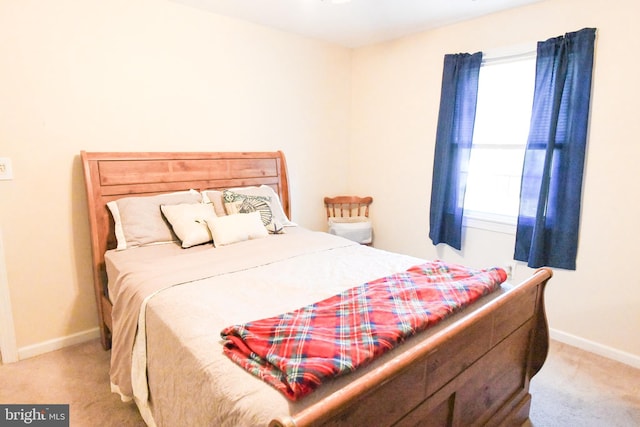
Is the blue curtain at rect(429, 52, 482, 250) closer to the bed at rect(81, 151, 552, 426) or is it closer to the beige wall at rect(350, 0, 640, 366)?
the beige wall at rect(350, 0, 640, 366)

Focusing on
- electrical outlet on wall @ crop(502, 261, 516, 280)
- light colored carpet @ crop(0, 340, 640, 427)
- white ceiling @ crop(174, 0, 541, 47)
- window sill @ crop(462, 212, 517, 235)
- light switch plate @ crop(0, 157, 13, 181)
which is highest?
white ceiling @ crop(174, 0, 541, 47)

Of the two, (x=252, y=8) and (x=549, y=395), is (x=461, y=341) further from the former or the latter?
(x=252, y=8)

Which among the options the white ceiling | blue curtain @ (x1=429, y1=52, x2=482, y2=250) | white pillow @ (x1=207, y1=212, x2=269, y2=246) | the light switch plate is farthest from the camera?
blue curtain @ (x1=429, y1=52, x2=482, y2=250)

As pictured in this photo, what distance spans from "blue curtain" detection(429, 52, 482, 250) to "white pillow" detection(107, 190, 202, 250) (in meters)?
2.17

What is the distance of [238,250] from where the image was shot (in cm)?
227

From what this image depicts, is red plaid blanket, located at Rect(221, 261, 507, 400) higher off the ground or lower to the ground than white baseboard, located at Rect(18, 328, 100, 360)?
higher

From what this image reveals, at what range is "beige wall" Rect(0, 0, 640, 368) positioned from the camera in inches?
86.9

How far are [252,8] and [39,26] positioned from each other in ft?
4.44

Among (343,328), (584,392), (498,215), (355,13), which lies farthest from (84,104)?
(584,392)

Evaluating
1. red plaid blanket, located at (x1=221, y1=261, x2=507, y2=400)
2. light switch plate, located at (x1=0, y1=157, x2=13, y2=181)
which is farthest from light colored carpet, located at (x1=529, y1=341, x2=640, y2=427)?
light switch plate, located at (x1=0, y1=157, x2=13, y2=181)

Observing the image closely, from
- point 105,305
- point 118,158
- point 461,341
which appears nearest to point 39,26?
point 118,158

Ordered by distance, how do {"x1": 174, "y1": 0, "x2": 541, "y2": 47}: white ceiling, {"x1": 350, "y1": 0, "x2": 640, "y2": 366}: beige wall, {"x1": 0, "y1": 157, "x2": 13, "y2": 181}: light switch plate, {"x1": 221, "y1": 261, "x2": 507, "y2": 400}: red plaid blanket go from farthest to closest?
{"x1": 174, "y1": 0, "x2": 541, "y2": 47}: white ceiling < {"x1": 350, "y1": 0, "x2": 640, "y2": 366}: beige wall < {"x1": 0, "y1": 157, "x2": 13, "y2": 181}: light switch plate < {"x1": 221, "y1": 261, "x2": 507, "y2": 400}: red plaid blanket

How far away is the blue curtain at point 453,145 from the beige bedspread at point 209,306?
1104mm

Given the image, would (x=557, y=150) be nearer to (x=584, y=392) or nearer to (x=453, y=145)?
(x=453, y=145)
